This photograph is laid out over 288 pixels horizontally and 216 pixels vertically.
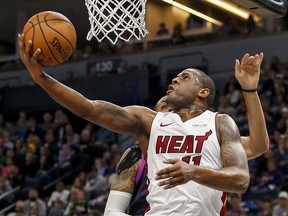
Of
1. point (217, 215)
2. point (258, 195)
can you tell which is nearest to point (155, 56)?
point (258, 195)

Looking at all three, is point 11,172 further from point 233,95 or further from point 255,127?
point 255,127

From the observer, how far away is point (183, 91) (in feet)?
14.8

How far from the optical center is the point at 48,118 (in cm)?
1706

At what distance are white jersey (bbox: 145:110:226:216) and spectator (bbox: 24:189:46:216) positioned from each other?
8704mm

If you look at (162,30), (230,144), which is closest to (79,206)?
(162,30)

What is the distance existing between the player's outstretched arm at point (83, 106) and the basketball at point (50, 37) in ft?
0.21

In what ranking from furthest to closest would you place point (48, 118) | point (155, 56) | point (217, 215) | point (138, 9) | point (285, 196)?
point (155, 56) < point (48, 118) < point (285, 196) < point (138, 9) < point (217, 215)

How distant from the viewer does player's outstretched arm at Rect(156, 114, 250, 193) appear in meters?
3.55

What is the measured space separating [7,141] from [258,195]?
6.97m

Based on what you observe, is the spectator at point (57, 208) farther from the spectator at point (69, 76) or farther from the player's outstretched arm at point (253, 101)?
the player's outstretched arm at point (253, 101)

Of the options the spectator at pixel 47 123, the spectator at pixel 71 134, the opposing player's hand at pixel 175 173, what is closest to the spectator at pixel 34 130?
the spectator at pixel 47 123

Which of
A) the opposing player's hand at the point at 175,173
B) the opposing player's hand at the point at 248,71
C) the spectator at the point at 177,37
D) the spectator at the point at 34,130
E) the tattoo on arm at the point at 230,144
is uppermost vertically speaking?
the spectator at the point at 177,37

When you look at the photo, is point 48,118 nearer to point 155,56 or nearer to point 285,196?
point 155,56

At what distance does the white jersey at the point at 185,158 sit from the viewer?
13.7ft
